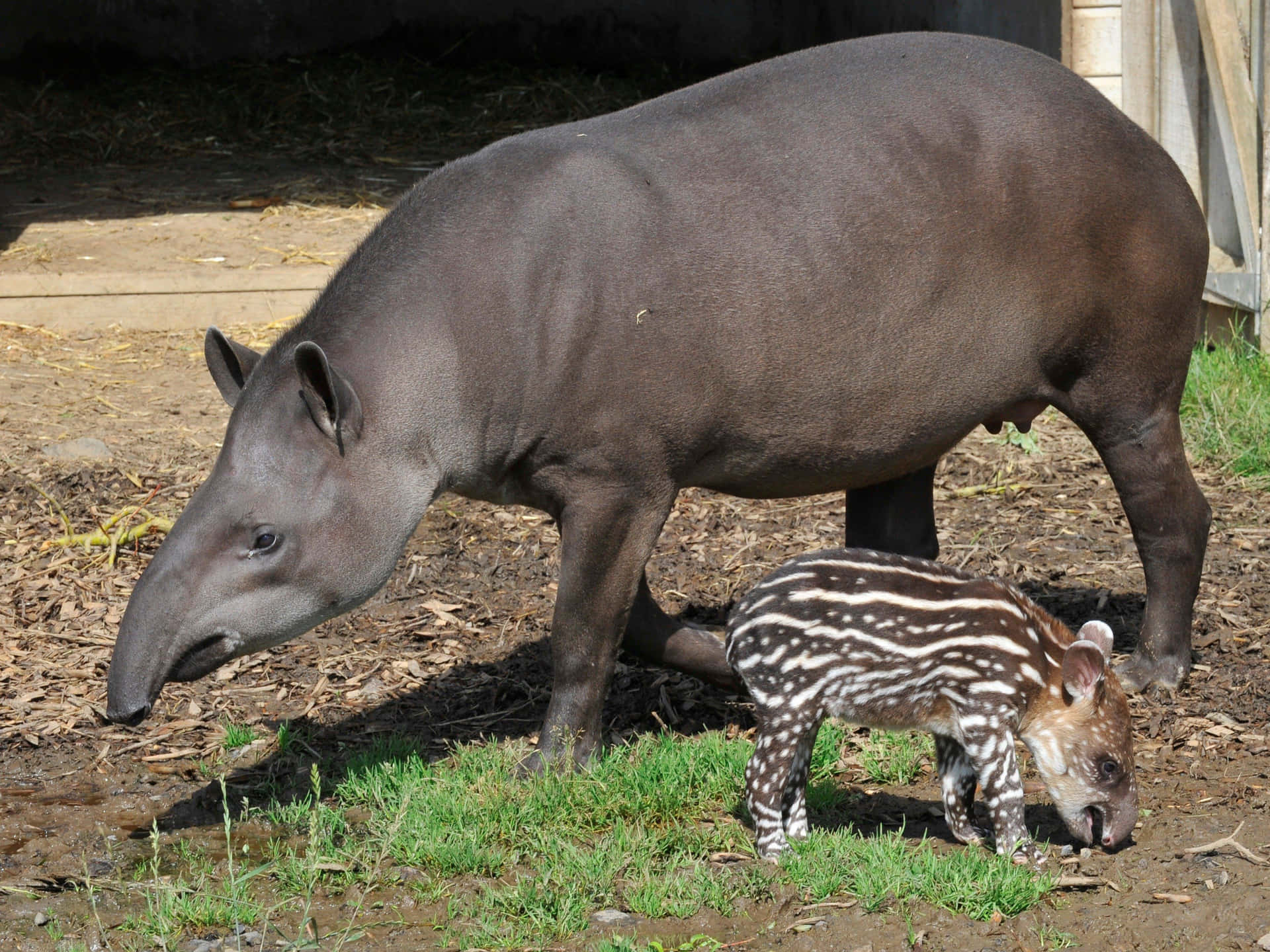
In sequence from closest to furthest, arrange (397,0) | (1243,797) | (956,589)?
1. (956,589)
2. (1243,797)
3. (397,0)

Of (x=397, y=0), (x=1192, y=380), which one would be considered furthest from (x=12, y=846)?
(x=397, y=0)

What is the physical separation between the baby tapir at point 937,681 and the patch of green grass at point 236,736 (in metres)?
1.96

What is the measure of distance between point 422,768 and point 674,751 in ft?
2.57

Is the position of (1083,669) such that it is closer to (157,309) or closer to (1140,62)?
(1140,62)

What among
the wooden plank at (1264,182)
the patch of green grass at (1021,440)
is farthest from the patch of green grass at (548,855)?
the wooden plank at (1264,182)

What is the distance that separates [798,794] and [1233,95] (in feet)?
17.2

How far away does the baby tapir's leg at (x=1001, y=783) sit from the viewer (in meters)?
4.06

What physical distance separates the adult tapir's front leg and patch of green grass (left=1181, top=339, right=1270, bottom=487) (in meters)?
3.87

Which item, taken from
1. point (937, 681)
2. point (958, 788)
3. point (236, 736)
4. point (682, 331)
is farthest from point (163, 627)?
point (958, 788)

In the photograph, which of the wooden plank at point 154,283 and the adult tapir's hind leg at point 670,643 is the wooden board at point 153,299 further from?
the adult tapir's hind leg at point 670,643

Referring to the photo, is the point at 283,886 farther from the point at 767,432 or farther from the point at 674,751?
the point at 767,432

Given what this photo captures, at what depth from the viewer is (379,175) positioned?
11711 mm

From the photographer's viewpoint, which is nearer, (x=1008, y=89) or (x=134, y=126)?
(x=1008, y=89)

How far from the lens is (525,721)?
5.45m
